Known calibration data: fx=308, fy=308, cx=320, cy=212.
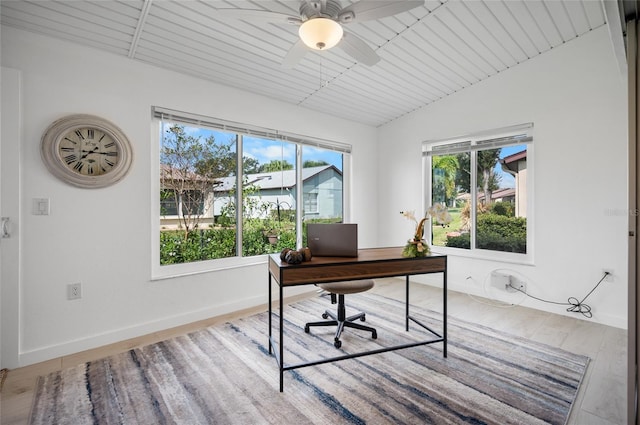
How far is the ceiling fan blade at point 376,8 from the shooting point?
5.53ft

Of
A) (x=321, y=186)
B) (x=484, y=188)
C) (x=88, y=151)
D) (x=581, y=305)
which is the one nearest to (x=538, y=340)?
(x=581, y=305)

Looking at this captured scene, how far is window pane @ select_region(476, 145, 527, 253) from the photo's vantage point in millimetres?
3717

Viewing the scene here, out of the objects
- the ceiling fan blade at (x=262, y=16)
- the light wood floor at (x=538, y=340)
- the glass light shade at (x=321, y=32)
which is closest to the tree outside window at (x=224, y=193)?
the light wood floor at (x=538, y=340)

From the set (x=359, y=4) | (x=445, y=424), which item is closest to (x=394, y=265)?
(x=445, y=424)

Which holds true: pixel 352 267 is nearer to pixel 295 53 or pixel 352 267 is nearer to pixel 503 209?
pixel 295 53

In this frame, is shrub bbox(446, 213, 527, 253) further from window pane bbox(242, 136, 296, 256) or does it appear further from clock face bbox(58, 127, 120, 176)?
clock face bbox(58, 127, 120, 176)

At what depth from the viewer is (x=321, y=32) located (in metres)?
1.77

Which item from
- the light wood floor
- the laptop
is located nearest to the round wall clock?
the light wood floor

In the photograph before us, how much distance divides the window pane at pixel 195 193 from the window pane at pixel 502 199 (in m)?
3.20

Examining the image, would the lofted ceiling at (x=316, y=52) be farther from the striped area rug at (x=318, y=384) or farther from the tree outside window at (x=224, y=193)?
the striped area rug at (x=318, y=384)

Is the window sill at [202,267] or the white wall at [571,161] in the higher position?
the white wall at [571,161]

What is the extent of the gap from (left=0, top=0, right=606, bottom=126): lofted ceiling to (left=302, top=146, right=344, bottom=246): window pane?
0.80 m

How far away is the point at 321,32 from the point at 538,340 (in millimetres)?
3072

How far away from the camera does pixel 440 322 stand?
10.2 feet
